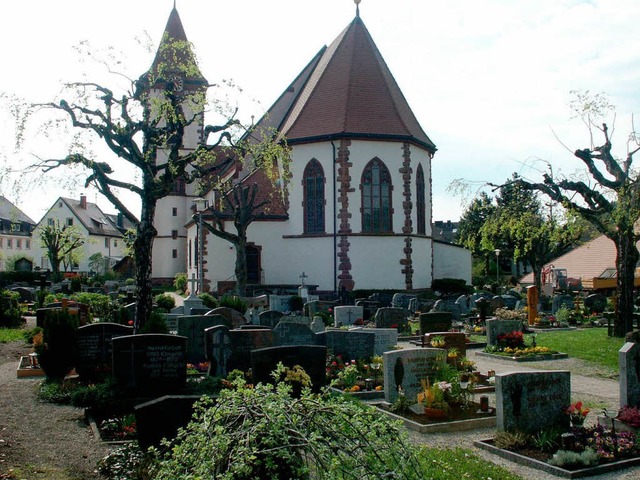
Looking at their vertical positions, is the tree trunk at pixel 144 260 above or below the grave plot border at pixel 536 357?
above

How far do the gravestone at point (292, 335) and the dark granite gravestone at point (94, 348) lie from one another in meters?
3.35

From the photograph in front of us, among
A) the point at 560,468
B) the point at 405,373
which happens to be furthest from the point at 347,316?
the point at 560,468

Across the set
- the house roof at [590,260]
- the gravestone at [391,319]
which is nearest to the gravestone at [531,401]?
the gravestone at [391,319]

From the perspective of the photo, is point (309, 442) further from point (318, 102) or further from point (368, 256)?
point (318, 102)

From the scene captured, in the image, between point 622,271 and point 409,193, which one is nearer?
point 622,271

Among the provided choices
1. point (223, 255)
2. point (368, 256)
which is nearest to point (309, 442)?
point (368, 256)

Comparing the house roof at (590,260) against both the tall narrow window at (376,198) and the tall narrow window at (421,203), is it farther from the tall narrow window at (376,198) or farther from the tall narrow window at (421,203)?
the tall narrow window at (376,198)

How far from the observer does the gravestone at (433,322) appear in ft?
61.5

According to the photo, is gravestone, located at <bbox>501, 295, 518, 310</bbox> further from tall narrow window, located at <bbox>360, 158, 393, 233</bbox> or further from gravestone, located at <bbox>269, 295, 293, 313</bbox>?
gravestone, located at <bbox>269, 295, 293, 313</bbox>

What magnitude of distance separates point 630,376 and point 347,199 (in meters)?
25.5

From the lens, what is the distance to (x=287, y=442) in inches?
156

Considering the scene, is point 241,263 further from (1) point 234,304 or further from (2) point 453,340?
(2) point 453,340

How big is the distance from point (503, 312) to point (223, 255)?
752 inches

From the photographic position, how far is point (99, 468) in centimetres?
706
